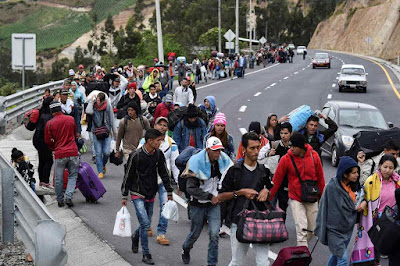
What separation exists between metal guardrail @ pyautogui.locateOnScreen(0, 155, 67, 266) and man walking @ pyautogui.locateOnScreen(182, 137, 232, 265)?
5.83 feet

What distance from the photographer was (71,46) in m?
183

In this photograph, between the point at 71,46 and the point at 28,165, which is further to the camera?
the point at 71,46

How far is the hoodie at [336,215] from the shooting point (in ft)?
26.5

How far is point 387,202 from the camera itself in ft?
29.3

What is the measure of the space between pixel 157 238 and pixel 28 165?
252cm

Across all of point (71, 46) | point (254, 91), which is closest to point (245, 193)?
point (254, 91)

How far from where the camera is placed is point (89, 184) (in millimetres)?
12852

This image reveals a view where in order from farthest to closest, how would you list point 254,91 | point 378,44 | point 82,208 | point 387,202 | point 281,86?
1. point 378,44
2. point 281,86
3. point 254,91
4. point 82,208
5. point 387,202

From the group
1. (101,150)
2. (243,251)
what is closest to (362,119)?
(101,150)

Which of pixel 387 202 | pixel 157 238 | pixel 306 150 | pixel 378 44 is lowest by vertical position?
pixel 157 238

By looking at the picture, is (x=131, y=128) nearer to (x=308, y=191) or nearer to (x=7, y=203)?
(x=7, y=203)

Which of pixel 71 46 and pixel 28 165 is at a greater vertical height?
pixel 71 46

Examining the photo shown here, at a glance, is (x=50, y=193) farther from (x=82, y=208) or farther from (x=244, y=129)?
(x=244, y=129)

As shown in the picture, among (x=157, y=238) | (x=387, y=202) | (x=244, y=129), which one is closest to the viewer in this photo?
(x=387, y=202)
